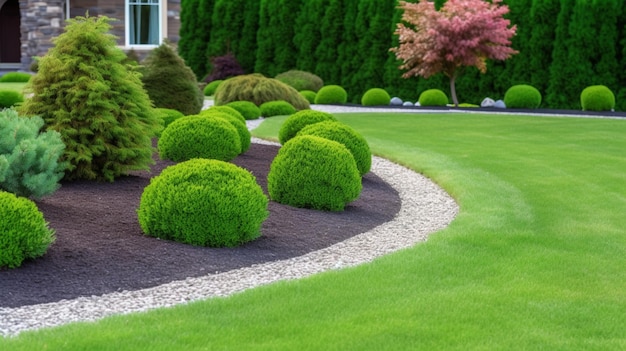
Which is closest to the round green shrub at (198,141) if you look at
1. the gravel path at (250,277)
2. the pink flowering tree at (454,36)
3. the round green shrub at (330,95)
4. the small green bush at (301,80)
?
the gravel path at (250,277)

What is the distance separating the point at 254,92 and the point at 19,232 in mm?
16288

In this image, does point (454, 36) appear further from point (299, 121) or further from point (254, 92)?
A: point (299, 121)

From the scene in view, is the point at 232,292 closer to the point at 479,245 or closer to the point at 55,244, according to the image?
the point at 55,244

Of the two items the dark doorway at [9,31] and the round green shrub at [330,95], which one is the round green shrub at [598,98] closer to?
the round green shrub at [330,95]

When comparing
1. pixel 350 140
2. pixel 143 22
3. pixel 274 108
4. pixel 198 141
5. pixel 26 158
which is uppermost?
pixel 143 22

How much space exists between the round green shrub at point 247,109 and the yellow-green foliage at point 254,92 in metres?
1.74

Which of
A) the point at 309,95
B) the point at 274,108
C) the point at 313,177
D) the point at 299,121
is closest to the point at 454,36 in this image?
the point at 309,95

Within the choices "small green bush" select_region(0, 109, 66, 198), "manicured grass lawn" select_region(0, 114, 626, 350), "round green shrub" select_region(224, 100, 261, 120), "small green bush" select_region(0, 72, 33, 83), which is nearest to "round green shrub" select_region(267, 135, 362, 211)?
"manicured grass lawn" select_region(0, 114, 626, 350)

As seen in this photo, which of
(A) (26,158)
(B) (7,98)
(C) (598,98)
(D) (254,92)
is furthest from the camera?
(C) (598,98)

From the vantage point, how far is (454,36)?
24188 millimetres

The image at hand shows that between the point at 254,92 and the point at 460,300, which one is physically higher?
the point at 254,92

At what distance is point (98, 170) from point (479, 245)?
4.36m

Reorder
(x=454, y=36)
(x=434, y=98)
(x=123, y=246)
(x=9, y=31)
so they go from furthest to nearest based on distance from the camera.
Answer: (x=9, y=31) < (x=434, y=98) < (x=454, y=36) < (x=123, y=246)

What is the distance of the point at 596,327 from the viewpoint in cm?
524
